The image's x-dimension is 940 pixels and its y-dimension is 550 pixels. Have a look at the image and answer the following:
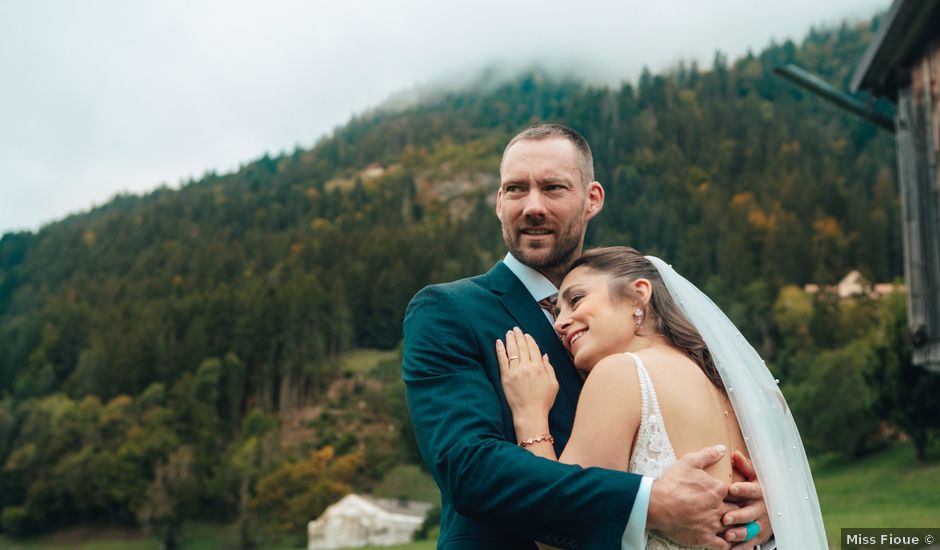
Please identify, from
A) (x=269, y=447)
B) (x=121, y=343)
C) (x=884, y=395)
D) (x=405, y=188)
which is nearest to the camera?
(x=884, y=395)

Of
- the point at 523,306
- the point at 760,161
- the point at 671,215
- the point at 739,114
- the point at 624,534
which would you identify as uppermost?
the point at 739,114

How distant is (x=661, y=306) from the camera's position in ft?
10.2

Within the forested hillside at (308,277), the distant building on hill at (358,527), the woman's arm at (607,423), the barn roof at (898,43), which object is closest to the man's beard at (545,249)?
the woman's arm at (607,423)

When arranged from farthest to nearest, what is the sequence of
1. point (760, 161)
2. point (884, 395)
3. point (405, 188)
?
point (405, 188), point (760, 161), point (884, 395)

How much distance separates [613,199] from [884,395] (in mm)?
88582

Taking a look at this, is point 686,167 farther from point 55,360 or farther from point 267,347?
point 55,360

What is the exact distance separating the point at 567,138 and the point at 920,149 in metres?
12.4

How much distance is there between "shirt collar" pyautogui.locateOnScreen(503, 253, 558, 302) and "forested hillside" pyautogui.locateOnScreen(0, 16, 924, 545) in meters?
63.9

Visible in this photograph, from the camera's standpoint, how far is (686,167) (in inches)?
5197

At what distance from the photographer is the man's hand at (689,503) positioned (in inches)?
101

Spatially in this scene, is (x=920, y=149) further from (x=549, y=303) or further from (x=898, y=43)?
(x=549, y=303)

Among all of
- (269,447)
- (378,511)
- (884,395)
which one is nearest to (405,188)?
(269,447)

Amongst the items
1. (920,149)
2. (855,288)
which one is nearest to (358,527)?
(920,149)

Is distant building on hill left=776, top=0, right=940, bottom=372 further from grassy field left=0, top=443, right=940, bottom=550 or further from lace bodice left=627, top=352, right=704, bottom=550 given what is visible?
lace bodice left=627, top=352, right=704, bottom=550
